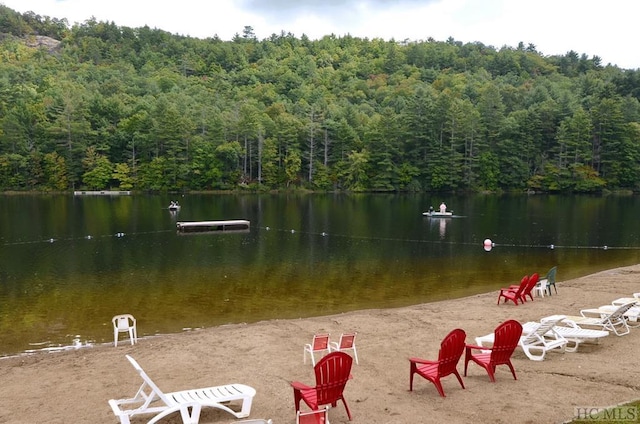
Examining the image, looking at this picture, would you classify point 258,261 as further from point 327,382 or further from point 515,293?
point 327,382

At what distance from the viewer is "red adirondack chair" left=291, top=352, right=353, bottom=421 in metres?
7.47

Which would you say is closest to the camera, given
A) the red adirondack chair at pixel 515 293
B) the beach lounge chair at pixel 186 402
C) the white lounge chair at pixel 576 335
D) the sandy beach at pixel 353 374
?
the beach lounge chair at pixel 186 402

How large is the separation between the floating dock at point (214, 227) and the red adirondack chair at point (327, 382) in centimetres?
→ 3316

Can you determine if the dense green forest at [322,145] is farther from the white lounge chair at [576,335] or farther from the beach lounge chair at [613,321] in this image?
the white lounge chair at [576,335]

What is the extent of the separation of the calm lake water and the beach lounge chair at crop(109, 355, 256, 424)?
7651 mm

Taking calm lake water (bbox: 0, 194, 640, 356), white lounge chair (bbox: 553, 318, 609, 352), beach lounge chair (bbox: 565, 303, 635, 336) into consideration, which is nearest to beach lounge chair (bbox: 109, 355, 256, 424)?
white lounge chair (bbox: 553, 318, 609, 352)

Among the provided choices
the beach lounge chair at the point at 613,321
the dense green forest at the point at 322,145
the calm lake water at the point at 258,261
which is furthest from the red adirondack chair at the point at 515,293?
the dense green forest at the point at 322,145

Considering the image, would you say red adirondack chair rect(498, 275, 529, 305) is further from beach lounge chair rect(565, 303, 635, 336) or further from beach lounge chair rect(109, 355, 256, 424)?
beach lounge chair rect(109, 355, 256, 424)

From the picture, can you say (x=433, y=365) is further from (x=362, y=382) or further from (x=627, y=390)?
(x=627, y=390)

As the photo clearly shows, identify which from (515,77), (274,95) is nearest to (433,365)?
(274,95)

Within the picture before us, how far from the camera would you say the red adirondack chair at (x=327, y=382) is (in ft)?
24.5

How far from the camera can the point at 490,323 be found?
1442 cm

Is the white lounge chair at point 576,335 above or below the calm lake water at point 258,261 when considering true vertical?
above

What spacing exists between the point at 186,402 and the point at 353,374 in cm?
347
